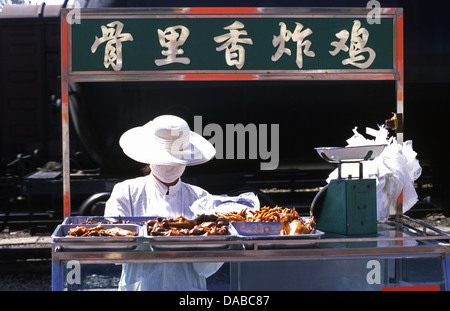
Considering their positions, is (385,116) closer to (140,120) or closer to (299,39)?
(140,120)

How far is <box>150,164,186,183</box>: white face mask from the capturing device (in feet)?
10.5

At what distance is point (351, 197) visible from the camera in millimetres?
2820

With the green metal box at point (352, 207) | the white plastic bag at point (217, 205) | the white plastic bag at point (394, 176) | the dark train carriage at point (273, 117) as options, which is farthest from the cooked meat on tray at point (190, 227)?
the dark train carriage at point (273, 117)

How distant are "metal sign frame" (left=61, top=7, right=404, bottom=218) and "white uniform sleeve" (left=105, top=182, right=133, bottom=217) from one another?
0.83 feet

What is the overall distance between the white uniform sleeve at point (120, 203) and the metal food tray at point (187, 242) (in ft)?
2.48

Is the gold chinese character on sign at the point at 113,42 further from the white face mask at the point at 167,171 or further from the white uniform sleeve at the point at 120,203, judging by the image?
the white uniform sleeve at the point at 120,203

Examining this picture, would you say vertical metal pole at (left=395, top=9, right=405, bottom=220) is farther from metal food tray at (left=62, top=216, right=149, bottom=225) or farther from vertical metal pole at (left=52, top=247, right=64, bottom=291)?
vertical metal pole at (left=52, top=247, right=64, bottom=291)

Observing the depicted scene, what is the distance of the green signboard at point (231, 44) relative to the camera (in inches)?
118

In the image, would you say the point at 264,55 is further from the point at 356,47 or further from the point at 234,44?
the point at 356,47

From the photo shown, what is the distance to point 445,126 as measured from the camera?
6.74m

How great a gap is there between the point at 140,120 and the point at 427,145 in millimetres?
3553
